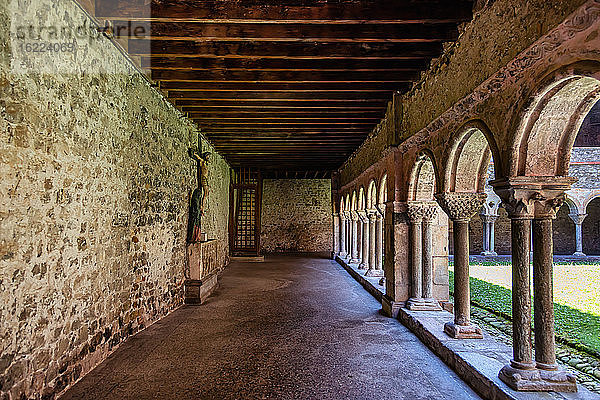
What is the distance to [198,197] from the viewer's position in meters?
7.34

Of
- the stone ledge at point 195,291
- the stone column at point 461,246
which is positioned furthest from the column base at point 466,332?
the stone ledge at point 195,291

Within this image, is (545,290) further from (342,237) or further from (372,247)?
(342,237)

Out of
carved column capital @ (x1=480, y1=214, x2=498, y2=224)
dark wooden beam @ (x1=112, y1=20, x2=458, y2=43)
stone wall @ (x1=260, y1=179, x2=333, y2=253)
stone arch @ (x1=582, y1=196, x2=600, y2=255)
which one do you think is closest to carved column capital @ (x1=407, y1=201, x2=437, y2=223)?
dark wooden beam @ (x1=112, y1=20, x2=458, y2=43)

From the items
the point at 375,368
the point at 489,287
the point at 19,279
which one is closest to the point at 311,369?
the point at 375,368

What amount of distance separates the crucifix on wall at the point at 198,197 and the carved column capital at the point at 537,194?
528 cm

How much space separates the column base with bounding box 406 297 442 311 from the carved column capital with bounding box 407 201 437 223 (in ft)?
3.27

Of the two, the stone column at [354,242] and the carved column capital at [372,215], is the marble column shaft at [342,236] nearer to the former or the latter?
the stone column at [354,242]

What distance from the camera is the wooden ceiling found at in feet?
11.1

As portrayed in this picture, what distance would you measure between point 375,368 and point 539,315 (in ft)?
4.66

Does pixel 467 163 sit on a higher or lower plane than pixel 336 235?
higher

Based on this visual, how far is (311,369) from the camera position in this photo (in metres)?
3.57

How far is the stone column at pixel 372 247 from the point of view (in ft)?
27.9

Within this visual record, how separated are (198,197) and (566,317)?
18.9ft

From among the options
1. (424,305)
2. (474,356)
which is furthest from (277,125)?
(474,356)
